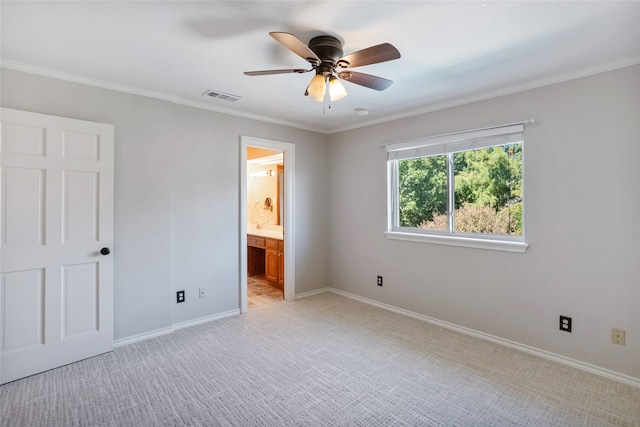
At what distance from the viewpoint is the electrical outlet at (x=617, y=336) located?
2.37 metres

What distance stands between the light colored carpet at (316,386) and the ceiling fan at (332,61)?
2100 millimetres

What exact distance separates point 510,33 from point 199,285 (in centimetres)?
352

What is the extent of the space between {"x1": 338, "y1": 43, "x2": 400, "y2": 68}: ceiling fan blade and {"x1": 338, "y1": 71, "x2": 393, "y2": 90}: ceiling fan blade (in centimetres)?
7

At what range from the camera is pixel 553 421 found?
6.35ft

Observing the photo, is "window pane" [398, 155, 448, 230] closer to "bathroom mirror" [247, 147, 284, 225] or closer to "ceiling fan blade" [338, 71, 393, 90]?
"ceiling fan blade" [338, 71, 393, 90]

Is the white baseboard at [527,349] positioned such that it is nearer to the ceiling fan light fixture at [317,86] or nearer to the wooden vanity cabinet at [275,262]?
the wooden vanity cabinet at [275,262]

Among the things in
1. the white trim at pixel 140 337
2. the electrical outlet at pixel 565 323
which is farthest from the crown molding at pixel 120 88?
the electrical outlet at pixel 565 323

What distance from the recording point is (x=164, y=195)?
10.4 feet

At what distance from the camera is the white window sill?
9.45ft

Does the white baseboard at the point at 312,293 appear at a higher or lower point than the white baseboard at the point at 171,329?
higher

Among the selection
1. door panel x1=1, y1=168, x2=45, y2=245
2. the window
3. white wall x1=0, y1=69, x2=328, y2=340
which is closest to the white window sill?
the window

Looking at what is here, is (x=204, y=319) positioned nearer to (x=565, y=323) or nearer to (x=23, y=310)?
(x=23, y=310)

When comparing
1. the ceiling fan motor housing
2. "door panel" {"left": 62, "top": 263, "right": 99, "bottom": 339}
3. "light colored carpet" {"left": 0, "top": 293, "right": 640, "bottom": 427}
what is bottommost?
"light colored carpet" {"left": 0, "top": 293, "right": 640, "bottom": 427}

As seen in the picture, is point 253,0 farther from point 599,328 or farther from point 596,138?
point 599,328
